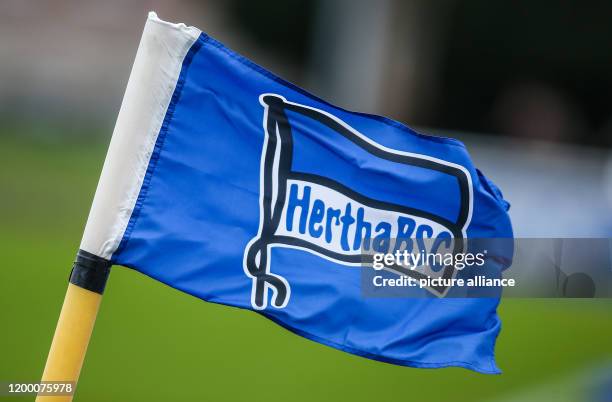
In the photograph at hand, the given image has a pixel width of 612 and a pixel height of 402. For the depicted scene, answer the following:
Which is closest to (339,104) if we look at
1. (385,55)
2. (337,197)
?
(385,55)

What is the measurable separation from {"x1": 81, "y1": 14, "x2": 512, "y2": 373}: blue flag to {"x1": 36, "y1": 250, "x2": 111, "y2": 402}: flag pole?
10 centimetres

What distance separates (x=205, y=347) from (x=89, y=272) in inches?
122

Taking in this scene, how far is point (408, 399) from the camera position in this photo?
18.0 ft

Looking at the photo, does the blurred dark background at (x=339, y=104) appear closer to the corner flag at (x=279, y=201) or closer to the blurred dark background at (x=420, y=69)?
the blurred dark background at (x=420, y=69)

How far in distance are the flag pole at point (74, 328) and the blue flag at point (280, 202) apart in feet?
0.33

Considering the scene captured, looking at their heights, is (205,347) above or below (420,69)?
below

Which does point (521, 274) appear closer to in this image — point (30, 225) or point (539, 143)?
point (539, 143)

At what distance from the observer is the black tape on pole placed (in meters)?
2.73

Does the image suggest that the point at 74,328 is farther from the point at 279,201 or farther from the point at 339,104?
the point at 339,104

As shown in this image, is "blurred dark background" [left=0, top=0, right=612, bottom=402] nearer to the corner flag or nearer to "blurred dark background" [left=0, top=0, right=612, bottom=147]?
"blurred dark background" [left=0, top=0, right=612, bottom=147]

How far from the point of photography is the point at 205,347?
5.77 metres

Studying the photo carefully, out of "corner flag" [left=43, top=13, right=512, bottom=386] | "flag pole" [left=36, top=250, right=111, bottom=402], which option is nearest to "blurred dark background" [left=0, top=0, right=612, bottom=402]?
"corner flag" [left=43, top=13, right=512, bottom=386]

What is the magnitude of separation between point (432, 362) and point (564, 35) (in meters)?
7.55

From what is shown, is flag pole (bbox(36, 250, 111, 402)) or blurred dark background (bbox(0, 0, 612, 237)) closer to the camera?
flag pole (bbox(36, 250, 111, 402))
